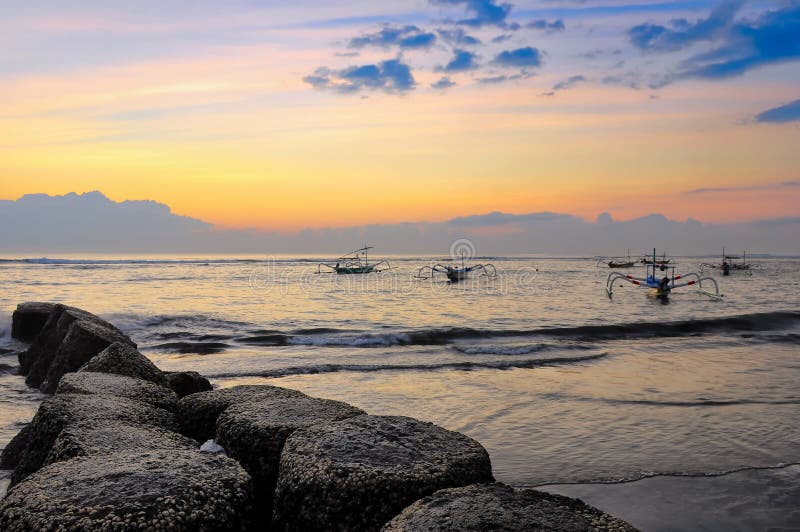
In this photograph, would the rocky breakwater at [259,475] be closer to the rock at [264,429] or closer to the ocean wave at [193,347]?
the rock at [264,429]

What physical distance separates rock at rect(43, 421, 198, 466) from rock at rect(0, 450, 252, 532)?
559mm

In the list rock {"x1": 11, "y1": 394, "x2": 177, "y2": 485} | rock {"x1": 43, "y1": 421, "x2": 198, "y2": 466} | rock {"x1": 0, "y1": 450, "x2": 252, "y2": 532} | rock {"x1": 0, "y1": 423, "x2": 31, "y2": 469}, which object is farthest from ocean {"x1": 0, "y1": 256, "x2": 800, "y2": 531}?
rock {"x1": 0, "y1": 450, "x2": 252, "y2": 532}

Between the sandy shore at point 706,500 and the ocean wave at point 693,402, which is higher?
the sandy shore at point 706,500

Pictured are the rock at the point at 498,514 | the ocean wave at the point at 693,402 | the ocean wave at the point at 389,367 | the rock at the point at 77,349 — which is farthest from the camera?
the ocean wave at the point at 389,367

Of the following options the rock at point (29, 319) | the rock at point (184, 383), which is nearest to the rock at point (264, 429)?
the rock at point (184, 383)

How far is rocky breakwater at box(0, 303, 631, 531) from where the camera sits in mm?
3404

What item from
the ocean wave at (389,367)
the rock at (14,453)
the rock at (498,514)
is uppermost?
the rock at (498,514)

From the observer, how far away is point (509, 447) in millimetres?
8391

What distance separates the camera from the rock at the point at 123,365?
8477 mm

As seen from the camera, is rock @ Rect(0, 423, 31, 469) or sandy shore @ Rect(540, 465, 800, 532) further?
rock @ Rect(0, 423, 31, 469)

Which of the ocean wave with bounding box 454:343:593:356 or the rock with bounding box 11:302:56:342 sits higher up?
the rock with bounding box 11:302:56:342

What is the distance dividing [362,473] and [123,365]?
5.97m

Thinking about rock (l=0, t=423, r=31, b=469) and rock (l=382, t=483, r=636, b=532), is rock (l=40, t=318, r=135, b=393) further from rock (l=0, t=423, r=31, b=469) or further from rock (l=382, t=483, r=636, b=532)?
rock (l=382, t=483, r=636, b=532)

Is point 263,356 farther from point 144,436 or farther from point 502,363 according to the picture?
point 144,436
